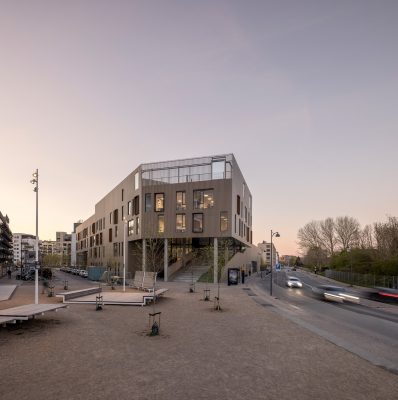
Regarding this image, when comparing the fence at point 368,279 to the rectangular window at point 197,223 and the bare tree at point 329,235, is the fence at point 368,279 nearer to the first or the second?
the rectangular window at point 197,223

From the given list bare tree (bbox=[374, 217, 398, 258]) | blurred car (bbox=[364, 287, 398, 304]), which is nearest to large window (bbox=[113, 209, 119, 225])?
bare tree (bbox=[374, 217, 398, 258])

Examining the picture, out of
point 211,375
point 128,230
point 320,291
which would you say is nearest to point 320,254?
point 128,230

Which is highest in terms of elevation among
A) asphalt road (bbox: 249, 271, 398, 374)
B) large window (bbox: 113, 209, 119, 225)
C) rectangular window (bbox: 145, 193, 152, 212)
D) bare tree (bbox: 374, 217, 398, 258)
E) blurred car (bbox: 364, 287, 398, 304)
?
rectangular window (bbox: 145, 193, 152, 212)

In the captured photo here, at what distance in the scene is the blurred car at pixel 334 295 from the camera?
86.9 ft

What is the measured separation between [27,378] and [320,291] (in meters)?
25.8

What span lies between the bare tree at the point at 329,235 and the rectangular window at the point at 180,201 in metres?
61.0

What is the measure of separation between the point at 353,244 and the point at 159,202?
58.4 metres

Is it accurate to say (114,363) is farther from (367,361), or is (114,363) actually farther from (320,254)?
(320,254)

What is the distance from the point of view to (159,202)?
169 feet

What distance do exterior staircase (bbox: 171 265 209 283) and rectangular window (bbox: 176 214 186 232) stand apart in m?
6.36

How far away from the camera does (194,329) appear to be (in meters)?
13.8

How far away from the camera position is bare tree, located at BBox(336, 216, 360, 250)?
89.6 m

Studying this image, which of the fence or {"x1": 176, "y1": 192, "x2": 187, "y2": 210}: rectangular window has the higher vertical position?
{"x1": 176, "y1": 192, "x2": 187, "y2": 210}: rectangular window

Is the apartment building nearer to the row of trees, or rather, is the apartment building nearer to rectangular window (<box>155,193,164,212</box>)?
rectangular window (<box>155,193,164,212</box>)
